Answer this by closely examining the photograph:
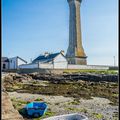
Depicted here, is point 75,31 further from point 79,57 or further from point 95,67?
point 95,67

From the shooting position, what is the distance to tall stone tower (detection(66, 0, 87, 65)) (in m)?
46.5

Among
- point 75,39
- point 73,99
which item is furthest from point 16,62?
point 73,99

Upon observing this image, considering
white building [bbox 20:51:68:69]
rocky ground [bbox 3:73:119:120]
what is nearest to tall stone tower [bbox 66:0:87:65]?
white building [bbox 20:51:68:69]

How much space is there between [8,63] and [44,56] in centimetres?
690

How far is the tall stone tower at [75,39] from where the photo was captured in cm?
4650

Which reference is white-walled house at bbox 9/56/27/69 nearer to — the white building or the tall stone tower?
the white building

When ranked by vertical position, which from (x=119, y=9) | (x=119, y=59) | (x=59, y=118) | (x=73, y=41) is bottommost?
(x=59, y=118)

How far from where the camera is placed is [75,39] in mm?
47906

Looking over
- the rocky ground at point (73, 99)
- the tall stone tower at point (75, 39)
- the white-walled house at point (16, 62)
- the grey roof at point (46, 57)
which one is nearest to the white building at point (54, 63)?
the grey roof at point (46, 57)

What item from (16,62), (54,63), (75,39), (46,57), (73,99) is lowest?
(73,99)

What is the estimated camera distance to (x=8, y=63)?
45.2 metres

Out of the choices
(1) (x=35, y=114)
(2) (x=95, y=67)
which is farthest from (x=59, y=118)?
(2) (x=95, y=67)

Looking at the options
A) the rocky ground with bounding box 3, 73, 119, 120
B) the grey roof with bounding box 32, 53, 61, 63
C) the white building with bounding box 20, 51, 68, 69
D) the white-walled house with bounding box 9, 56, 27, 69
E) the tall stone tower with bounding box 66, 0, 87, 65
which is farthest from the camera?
the tall stone tower with bounding box 66, 0, 87, 65

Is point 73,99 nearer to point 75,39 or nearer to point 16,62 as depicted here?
point 16,62
